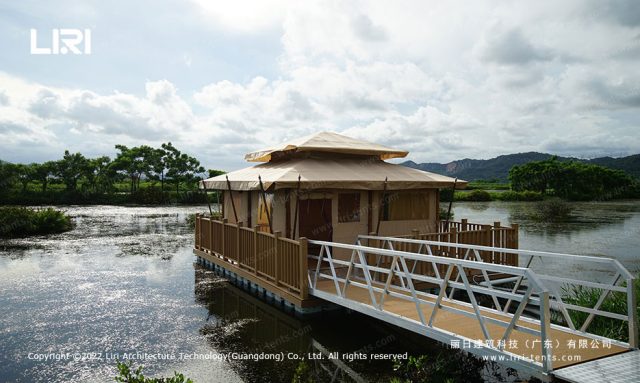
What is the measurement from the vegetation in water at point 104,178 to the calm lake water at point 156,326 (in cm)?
3188

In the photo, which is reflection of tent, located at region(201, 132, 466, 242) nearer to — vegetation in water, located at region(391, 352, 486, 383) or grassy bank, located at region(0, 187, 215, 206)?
vegetation in water, located at region(391, 352, 486, 383)

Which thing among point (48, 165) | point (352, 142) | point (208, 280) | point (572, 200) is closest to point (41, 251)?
point (208, 280)

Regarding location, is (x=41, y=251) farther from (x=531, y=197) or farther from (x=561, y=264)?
(x=531, y=197)

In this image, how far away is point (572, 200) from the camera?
181 feet

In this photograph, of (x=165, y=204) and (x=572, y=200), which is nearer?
(x=165, y=204)

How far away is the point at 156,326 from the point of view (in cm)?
907

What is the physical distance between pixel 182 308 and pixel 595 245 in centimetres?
1743

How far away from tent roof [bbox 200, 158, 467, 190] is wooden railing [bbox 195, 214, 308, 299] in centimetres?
118

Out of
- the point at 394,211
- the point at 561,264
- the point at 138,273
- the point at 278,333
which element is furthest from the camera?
the point at 561,264

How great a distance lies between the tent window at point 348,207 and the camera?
11.7 m

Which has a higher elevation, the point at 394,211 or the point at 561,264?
the point at 394,211

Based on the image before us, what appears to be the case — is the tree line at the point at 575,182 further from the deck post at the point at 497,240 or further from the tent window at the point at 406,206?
the deck post at the point at 497,240

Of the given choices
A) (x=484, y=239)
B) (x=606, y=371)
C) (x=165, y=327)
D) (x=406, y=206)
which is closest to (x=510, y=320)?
(x=606, y=371)

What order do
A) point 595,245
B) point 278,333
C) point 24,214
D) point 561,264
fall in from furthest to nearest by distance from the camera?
point 24,214, point 595,245, point 561,264, point 278,333
